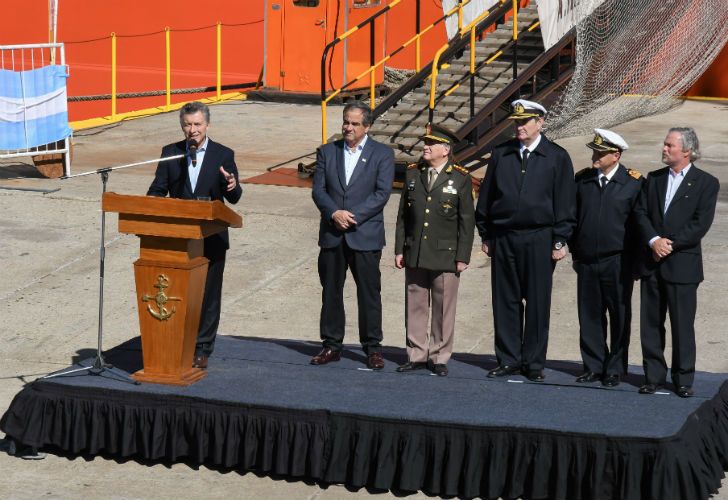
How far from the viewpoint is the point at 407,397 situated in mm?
7383

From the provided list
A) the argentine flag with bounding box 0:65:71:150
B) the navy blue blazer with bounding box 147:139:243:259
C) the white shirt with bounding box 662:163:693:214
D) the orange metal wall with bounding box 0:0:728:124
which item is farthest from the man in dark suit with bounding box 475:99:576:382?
the orange metal wall with bounding box 0:0:728:124

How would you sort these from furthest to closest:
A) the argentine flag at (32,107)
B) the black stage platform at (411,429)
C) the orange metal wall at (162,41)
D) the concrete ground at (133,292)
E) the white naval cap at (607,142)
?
the orange metal wall at (162,41)
the argentine flag at (32,107)
the white naval cap at (607,142)
the concrete ground at (133,292)
the black stage platform at (411,429)

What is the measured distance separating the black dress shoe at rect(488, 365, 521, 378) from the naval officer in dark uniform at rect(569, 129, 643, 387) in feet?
1.25

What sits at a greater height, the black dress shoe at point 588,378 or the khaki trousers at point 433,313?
the khaki trousers at point 433,313

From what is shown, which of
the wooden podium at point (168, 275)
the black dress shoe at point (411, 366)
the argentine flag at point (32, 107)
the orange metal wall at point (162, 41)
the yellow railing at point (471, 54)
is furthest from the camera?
the orange metal wall at point (162, 41)

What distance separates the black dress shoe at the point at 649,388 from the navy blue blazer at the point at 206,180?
2.55 m

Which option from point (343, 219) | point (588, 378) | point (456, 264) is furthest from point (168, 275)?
point (588, 378)

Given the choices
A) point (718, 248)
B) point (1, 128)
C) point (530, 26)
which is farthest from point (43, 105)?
point (718, 248)

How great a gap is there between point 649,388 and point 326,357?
1.92 m

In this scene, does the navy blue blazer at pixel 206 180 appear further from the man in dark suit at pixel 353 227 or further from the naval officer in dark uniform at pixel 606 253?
the naval officer in dark uniform at pixel 606 253

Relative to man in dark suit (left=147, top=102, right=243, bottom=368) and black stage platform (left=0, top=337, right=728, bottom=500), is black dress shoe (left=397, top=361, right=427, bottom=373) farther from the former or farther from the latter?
man in dark suit (left=147, top=102, right=243, bottom=368)

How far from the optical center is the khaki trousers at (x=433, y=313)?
26.0 ft

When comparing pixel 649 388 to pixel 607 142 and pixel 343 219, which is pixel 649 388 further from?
pixel 343 219

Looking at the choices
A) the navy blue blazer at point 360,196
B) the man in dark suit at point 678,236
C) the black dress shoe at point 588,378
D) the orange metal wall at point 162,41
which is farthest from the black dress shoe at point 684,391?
the orange metal wall at point 162,41
